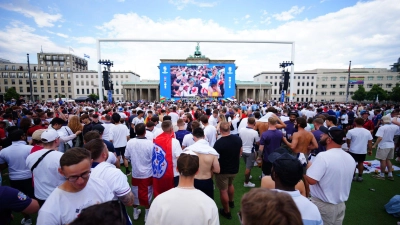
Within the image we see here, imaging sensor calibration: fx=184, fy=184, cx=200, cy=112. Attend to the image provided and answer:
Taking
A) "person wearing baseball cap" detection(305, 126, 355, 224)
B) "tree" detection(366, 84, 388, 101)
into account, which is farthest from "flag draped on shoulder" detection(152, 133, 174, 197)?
"tree" detection(366, 84, 388, 101)

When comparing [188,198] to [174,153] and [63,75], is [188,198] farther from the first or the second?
[63,75]

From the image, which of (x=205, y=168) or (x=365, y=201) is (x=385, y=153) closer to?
(x=365, y=201)

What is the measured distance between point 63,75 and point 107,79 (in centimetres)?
6362

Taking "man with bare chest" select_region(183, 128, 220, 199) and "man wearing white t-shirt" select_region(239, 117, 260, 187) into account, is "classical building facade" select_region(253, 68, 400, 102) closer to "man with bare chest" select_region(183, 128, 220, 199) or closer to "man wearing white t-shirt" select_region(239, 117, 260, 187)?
"man wearing white t-shirt" select_region(239, 117, 260, 187)

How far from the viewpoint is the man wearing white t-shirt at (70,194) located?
5.01ft

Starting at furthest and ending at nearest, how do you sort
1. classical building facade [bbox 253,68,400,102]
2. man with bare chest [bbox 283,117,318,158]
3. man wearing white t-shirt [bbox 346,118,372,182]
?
1. classical building facade [bbox 253,68,400,102]
2. man wearing white t-shirt [bbox 346,118,372,182]
3. man with bare chest [bbox 283,117,318,158]

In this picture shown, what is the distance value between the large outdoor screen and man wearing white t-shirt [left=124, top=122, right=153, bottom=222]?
42.0 metres

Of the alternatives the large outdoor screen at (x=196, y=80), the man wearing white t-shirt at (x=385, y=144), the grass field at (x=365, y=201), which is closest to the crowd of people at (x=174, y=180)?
the grass field at (x=365, y=201)

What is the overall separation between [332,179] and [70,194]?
2982 millimetres

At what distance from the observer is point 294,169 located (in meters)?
1.68

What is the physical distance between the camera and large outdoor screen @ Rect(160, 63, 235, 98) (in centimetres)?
4541

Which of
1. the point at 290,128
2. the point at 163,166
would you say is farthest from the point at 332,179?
the point at 290,128

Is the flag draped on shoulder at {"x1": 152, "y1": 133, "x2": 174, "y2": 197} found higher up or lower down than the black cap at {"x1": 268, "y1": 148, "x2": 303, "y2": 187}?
lower down

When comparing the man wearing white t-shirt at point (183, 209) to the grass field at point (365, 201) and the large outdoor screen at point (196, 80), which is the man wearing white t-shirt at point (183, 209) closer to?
the grass field at point (365, 201)
